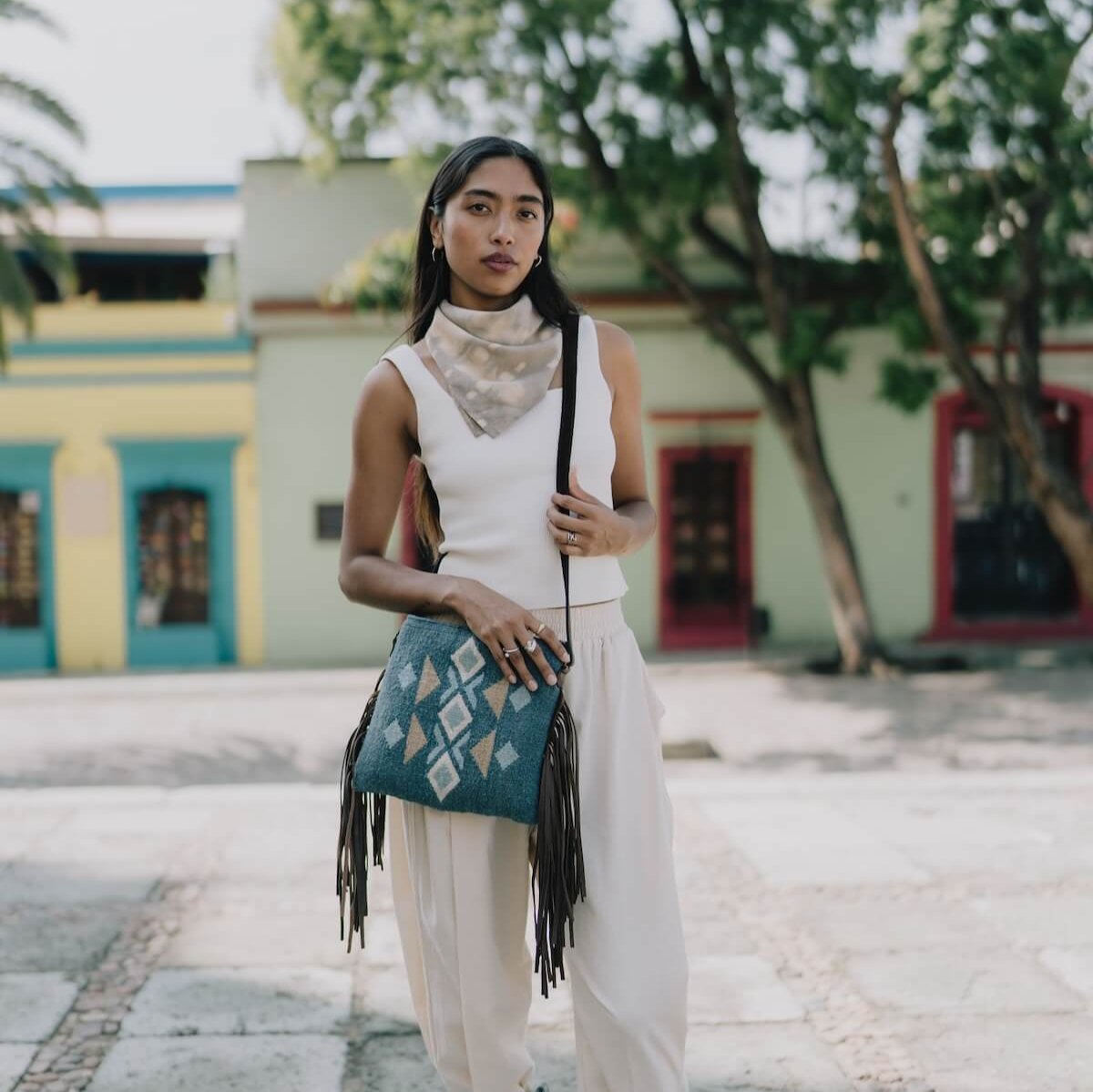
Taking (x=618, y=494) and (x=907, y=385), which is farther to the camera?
(x=907, y=385)

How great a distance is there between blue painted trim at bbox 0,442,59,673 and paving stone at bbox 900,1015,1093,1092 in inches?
538

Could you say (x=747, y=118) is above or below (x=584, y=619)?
above

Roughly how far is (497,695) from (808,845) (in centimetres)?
326

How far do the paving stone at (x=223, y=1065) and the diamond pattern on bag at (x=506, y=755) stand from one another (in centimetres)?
127

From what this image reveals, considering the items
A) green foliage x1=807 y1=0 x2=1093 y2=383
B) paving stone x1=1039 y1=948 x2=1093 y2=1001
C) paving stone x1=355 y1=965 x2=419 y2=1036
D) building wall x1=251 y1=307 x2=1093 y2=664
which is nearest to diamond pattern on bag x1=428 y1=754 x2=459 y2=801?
paving stone x1=355 y1=965 x2=419 y2=1036

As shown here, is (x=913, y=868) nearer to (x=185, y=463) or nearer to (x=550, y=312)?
(x=550, y=312)

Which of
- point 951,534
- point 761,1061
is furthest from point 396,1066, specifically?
point 951,534

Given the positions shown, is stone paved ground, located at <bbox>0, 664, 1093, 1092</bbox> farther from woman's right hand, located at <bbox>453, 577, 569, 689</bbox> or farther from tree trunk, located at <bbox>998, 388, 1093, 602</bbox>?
tree trunk, located at <bbox>998, 388, 1093, 602</bbox>

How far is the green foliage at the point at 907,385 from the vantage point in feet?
42.4

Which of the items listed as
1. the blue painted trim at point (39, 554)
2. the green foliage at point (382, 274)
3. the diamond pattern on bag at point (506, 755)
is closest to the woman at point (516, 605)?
the diamond pattern on bag at point (506, 755)

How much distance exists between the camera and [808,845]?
5086mm

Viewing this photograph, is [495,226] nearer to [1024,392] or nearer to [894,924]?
[894,924]

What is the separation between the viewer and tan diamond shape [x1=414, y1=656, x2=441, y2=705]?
7.14 ft

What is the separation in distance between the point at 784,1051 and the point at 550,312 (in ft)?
6.15
